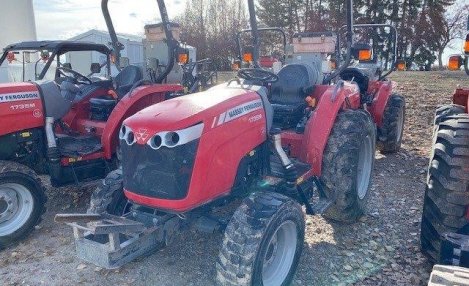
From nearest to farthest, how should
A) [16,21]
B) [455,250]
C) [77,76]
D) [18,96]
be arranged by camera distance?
[455,250] < [18,96] < [77,76] < [16,21]

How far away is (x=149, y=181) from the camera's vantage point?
9.09ft

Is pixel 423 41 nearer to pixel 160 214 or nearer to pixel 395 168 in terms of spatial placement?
pixel 395 168

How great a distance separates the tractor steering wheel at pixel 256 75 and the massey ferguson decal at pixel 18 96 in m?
2.31

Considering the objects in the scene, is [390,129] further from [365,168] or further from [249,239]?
[249,239]

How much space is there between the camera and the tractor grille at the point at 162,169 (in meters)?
2.67

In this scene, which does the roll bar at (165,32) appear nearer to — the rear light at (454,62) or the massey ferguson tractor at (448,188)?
the rear light at (454,62)

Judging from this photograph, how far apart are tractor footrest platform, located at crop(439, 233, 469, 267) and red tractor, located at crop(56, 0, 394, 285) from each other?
0.95 m

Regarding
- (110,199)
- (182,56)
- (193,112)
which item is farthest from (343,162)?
(182,56)

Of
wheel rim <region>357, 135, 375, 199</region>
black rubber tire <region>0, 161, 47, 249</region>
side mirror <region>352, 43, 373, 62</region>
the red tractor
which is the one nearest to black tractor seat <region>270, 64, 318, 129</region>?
the red tractor

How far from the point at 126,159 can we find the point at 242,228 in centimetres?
91

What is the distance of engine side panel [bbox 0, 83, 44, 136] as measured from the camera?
14.1 ft

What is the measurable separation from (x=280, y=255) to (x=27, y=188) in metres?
2.60

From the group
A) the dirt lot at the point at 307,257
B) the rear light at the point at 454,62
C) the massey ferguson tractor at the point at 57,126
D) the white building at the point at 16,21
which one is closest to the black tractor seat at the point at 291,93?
the dirt lot at the point at 307,257

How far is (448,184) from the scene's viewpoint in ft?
9.92
